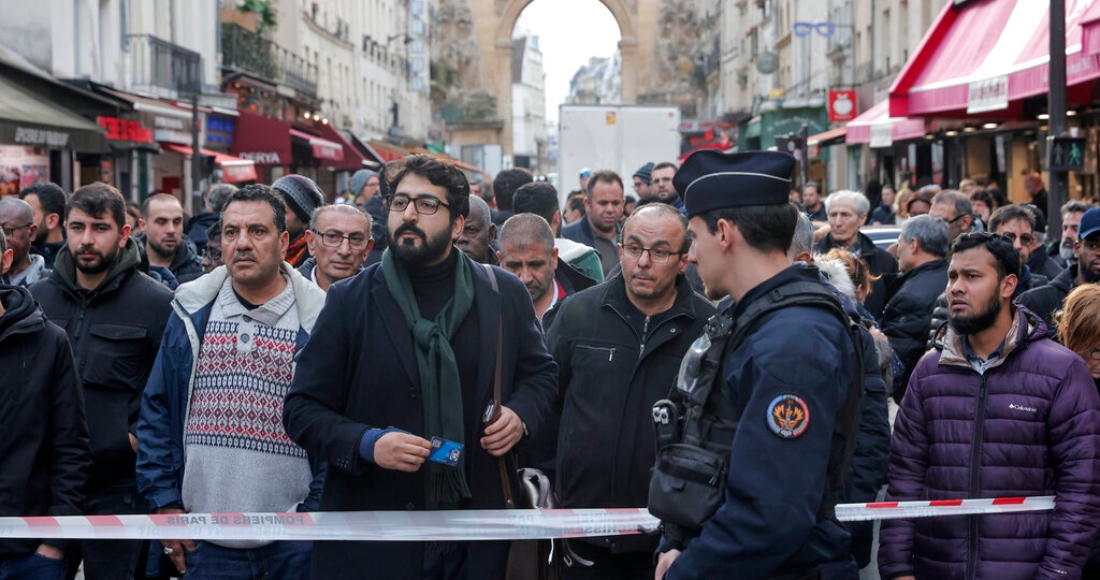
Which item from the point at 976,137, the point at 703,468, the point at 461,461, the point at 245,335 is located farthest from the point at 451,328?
the point at 976,137

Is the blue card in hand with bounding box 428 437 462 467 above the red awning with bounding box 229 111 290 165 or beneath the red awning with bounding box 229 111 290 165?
beneath

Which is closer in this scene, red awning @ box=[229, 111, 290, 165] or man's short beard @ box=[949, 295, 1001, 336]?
man's short beard @ box=[949, 295, 1001, 336]

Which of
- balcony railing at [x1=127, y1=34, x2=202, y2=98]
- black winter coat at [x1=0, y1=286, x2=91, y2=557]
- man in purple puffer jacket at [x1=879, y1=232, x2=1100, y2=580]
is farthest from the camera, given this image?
balcony railing at [x1=127, y1=34, x2=202, y2=98]

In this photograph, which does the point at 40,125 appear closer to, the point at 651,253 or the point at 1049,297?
the point at 651,253

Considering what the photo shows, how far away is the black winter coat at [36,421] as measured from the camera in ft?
15.8

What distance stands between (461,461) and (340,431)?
0.40 meters

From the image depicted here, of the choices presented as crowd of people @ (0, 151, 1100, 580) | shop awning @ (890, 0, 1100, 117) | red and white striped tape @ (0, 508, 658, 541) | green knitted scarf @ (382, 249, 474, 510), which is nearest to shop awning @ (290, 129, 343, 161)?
shop awning @ (890, 0, 1100, 117)

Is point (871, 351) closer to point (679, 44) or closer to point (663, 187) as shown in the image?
point (663, 187)

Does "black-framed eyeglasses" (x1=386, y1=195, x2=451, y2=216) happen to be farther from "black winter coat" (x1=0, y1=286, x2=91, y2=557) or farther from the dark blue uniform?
the dark blue uniform

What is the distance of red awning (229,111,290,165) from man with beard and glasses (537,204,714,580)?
25.2m

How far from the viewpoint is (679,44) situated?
245 feet

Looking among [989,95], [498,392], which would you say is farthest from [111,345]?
[989,95]

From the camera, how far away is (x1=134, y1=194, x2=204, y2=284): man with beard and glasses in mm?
8242

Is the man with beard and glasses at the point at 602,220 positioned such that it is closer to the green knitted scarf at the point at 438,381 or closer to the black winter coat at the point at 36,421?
the black winter coat at the point at 36,421
